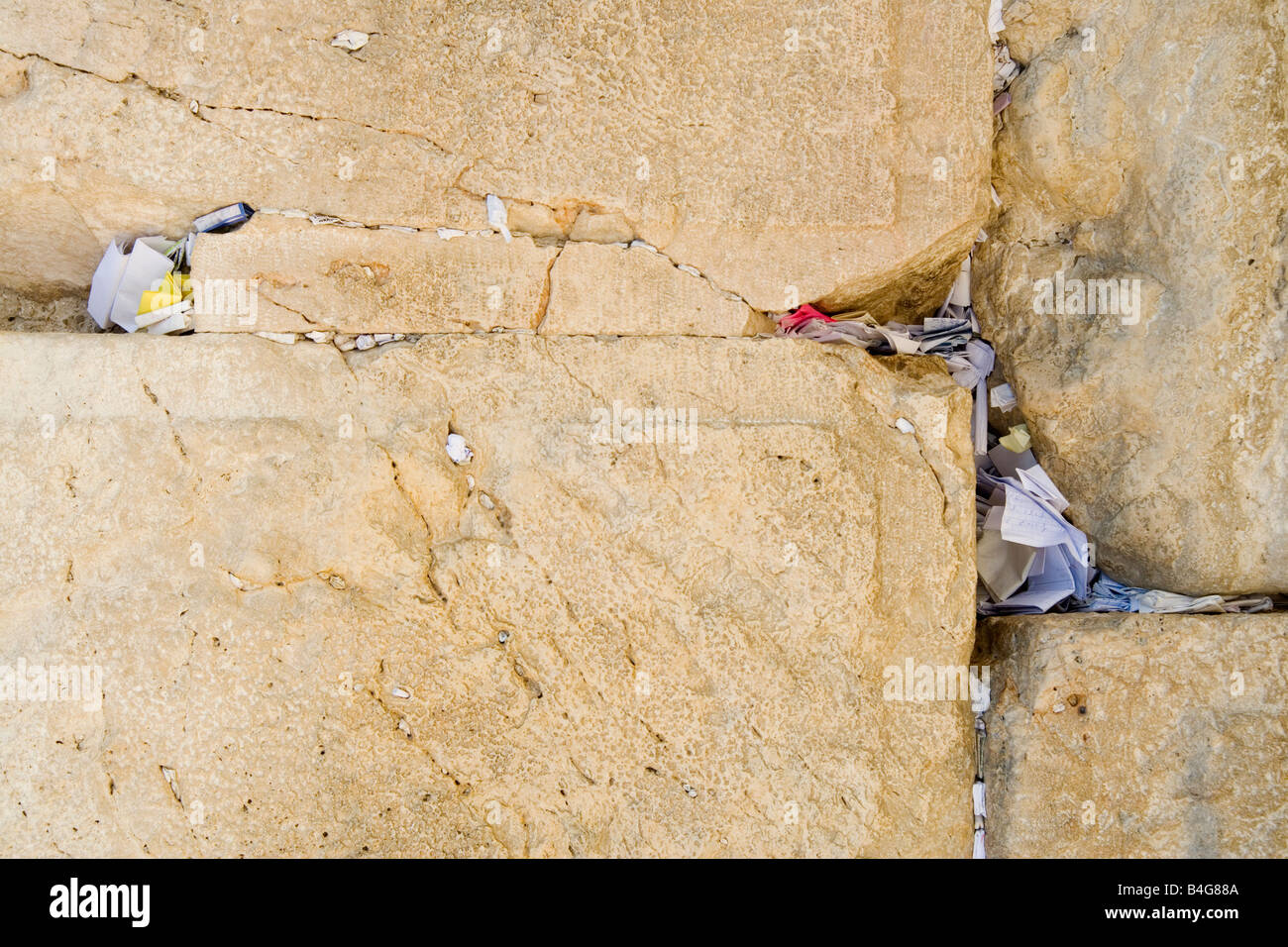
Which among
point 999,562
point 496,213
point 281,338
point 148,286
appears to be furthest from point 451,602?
point 999,562

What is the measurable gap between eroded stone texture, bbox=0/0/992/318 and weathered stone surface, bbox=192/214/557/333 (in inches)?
2.7

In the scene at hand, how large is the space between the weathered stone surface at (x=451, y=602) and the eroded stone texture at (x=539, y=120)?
315 millimetres

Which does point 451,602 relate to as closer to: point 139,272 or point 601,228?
point 601,228

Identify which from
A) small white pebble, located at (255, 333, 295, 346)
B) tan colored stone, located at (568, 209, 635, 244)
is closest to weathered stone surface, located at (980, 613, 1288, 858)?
tan colored stone, located at (568, 209, 635, 244)

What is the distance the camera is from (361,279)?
223cm

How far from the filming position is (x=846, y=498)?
2221 millimetres

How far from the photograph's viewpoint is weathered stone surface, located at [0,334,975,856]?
2.13 m

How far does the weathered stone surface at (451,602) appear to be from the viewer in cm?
213

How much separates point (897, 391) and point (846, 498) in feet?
1.01

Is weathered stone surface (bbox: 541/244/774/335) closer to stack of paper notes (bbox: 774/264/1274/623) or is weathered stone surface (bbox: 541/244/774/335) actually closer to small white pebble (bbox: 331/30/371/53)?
stack of paper notes (bbox: 774/264/1274/623)

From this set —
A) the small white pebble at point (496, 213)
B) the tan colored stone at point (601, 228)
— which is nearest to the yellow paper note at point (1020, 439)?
the tan colored stone at point (601, 228)

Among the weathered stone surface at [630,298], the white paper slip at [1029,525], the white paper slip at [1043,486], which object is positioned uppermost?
the weathered stone surface at [630,298]

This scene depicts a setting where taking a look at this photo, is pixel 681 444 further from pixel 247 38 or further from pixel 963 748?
pixel 247 38

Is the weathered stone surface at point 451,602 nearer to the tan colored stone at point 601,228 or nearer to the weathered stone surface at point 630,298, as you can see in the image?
the weathered stone surface at point 630,298
